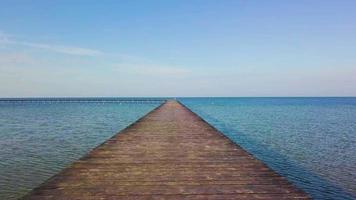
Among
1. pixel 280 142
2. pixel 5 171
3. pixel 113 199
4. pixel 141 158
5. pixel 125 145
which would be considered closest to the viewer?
pixel 113 199

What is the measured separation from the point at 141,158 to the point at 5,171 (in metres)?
6.97

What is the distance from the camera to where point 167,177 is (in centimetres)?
668

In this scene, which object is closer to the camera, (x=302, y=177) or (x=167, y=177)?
(x=167, y=177)

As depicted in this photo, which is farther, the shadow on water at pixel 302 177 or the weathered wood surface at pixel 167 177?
the shadow on water at pixel 302 177

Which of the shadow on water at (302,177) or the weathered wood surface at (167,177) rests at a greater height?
the weathered wood surface at (167,177)

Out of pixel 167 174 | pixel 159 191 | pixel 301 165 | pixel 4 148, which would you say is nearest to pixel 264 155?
pixel 301 165

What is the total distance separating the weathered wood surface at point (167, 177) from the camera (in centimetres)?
555

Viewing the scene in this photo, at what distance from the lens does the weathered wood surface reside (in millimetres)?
5555

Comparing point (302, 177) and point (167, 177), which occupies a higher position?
point (167, 177)

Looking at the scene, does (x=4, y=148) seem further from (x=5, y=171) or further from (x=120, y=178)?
(x=120, y=178)

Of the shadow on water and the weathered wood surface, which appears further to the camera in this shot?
the shadow on water

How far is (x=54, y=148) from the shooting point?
61.1ft

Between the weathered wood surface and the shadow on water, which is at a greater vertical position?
the weathered wood surface

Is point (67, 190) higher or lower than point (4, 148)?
higher
